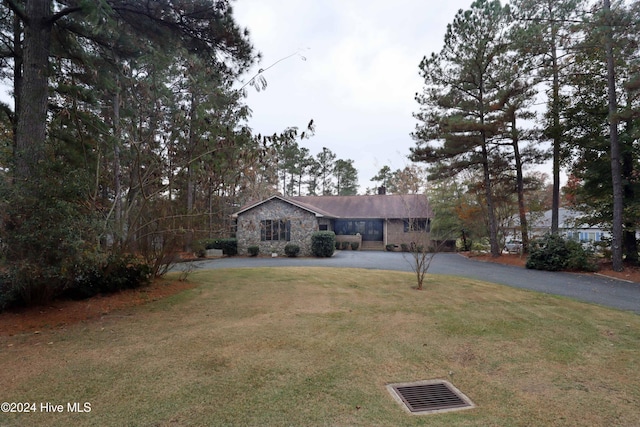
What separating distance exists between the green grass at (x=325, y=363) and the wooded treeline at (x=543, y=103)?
8978 millimetres

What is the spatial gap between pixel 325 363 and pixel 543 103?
16.0 m

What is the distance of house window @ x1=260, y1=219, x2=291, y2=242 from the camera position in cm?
2034

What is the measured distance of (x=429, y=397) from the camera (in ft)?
9.60

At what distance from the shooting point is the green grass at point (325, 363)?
2.60 m

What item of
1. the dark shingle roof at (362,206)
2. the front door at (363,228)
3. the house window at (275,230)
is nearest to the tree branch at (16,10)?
the house window at (275,230)

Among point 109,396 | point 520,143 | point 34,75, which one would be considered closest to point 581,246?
point 520,143

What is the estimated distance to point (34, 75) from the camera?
19.4 ft

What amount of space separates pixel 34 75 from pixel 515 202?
20.5 meters

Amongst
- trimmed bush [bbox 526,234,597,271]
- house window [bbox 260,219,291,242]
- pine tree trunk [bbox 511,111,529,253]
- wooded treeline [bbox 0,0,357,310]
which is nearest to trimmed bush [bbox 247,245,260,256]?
house window [bbox 260,219,291,242]

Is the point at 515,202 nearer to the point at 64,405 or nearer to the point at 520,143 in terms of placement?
the point at 520,143

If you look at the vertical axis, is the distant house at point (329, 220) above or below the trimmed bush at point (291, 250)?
above

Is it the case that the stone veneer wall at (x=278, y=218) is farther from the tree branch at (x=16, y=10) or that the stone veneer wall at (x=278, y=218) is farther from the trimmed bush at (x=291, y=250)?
the tree branch at (x=16, y=10)

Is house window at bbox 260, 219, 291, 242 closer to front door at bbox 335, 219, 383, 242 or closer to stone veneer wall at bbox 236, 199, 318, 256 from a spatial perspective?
stone veneer wall at bbox 236, 199, 318, 256

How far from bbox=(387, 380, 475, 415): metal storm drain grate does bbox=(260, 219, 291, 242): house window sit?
17.4 meters
